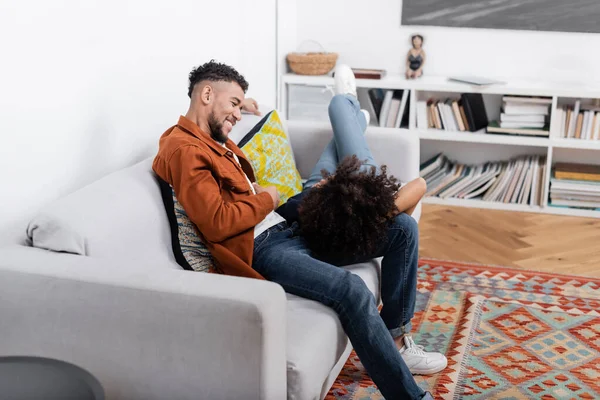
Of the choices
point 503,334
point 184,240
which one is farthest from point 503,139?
point 184,240

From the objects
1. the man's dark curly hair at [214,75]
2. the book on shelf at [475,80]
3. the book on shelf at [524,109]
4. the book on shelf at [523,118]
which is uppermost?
the man's dark curly hair at [214,75]

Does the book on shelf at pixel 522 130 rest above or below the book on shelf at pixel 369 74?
below

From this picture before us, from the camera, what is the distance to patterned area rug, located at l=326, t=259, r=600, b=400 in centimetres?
250

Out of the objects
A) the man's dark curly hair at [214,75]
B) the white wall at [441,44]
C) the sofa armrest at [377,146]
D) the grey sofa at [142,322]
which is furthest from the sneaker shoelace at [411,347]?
the white wall at [441,44]

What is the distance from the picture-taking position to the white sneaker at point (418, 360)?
2.57 m

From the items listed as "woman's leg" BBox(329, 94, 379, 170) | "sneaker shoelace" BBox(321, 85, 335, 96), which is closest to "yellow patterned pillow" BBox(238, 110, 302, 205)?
"woman's leg" BBox(329, 94, 379, 170)

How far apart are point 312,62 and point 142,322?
2892mm

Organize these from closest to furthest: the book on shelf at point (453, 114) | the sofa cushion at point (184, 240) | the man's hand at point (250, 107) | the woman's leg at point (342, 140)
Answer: the sofa cushion at point (184, 240) < the woman's leg at point (342, 140) < the man's hand at point (250, 107) < the book on shelf at point (453, 114)

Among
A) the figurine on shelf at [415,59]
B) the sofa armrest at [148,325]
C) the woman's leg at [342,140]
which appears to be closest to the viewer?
the sofa armrest at [148,325]

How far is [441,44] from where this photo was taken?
4531mm

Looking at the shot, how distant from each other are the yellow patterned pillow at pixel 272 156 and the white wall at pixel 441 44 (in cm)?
163

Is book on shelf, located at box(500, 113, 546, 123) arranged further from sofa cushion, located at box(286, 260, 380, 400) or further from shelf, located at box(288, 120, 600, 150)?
sofa cushion, located at box(286, 260, 380, 400)

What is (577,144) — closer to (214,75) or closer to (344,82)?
(344,82)

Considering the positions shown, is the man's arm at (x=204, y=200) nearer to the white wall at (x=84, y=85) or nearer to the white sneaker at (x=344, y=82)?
the white wall at (x=84, y=85)
